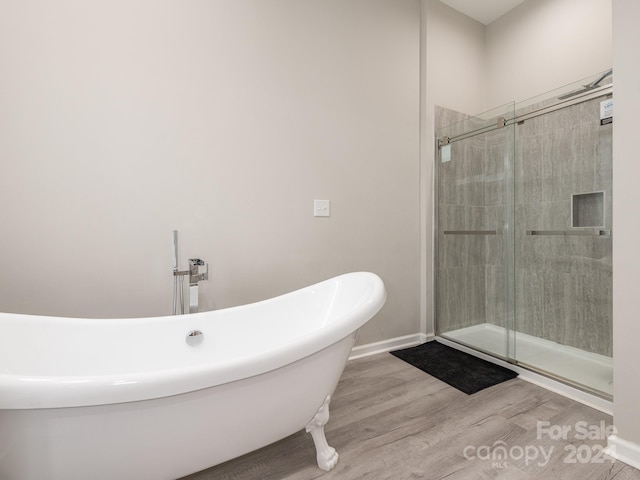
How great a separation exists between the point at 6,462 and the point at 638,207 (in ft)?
6.82

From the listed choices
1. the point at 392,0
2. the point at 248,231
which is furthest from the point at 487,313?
the point at 392,0

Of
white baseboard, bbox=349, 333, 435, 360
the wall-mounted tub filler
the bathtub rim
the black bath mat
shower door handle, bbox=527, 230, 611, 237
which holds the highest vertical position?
shower door handle, bbox=527, 230, 611, 237

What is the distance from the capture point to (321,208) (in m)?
2.08

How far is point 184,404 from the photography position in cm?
80

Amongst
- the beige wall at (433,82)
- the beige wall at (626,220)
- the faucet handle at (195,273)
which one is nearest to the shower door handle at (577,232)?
the beige wall at (433,82)

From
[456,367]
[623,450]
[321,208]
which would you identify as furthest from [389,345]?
[623,450]

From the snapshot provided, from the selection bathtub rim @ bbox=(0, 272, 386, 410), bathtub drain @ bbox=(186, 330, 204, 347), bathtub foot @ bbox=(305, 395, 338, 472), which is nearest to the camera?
bathtub rim @ bbox=(0, 272, 386, 410)

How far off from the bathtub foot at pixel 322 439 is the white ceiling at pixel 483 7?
3209mm

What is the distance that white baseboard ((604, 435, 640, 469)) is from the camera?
117 cm

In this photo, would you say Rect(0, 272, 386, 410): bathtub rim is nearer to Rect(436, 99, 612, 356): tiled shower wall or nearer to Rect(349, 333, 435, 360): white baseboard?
Rect(349, 333, 435, 360): white baseboard

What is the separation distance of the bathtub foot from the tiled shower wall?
166 cm

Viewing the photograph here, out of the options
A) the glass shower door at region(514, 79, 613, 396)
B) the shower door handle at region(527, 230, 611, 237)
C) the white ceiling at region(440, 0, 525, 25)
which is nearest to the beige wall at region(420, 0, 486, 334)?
the white ceiling at region(440, 0, 525, 25)

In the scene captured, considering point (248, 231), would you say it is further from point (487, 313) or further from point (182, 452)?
point (487, 313)

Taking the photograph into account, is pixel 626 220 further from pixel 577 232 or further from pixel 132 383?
pixel 132 383
